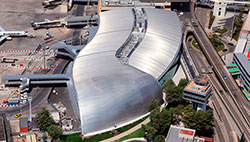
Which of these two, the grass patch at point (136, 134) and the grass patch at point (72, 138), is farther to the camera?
the grass patch at point (136, 134)

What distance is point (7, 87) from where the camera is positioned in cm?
12419

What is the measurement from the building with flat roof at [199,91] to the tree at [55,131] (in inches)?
1437

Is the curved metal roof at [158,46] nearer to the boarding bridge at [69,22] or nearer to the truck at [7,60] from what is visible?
the boarding bridge at [69,22]

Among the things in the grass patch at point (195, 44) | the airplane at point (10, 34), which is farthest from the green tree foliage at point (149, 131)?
the airplane at point (10, 34)

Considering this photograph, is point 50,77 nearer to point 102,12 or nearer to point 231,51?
point 102,12

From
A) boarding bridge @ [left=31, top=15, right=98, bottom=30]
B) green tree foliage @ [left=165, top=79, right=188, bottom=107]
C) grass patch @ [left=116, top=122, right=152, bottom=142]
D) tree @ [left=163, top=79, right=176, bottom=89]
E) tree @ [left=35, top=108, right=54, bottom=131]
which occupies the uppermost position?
boarding bridge @ [left=31, top=15, right=98, bottom=30]

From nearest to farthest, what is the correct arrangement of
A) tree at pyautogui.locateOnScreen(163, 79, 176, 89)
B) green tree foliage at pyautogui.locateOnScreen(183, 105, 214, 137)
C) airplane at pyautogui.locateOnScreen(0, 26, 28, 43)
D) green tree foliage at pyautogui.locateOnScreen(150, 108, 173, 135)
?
1. green tree foliage at pyautogui.locateOnScreen(183, 105, 214, 137)
2. green tree foliage at pyautogui.locateOnScreen(150, 108, 173, 135)
3. tree at pyautogui.locateOnScreen(163, 79, 176, 89)
4. airplane at pyautogui.locateOnScreen(0, 26, 28, 43)

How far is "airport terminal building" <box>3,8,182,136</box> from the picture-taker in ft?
339

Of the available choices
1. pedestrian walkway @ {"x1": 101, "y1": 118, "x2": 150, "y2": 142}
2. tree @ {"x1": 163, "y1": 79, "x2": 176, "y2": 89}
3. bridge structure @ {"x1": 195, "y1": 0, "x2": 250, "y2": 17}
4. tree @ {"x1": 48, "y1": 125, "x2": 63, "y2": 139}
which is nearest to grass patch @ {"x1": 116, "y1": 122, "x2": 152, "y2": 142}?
pedestrian walkway @ {"x1": 101, "y1": 118, "x2": 150, "y2": 142}

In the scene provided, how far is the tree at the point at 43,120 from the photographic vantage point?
10225 centimetres

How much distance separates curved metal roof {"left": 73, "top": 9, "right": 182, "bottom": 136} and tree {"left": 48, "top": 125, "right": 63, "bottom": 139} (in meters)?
6.42

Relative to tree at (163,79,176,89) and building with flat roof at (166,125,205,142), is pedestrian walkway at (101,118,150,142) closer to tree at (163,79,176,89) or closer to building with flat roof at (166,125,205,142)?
building with flat roof at (166,125,205,142)

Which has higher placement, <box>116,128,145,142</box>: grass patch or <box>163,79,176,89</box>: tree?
<box>163,79,176,89</box>: tree

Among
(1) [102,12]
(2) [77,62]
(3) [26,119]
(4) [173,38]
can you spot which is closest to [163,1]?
(1) [102,12]
